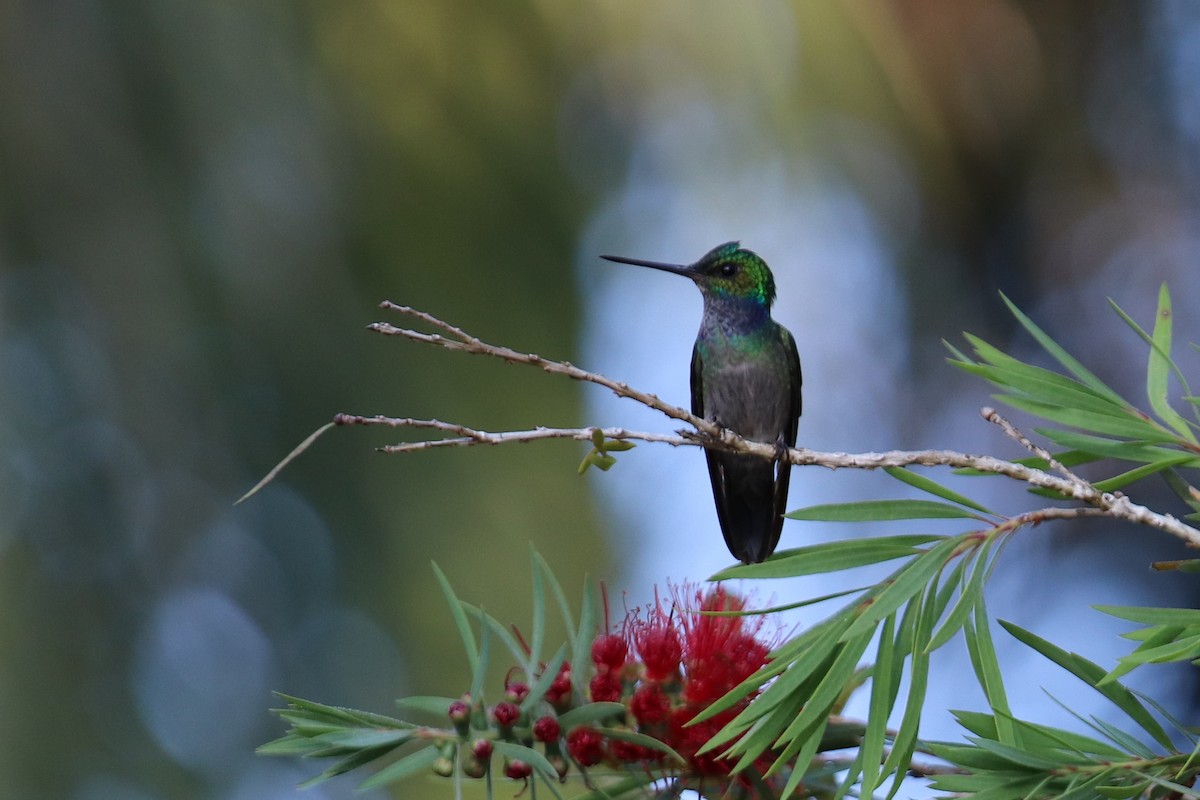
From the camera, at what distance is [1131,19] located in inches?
138

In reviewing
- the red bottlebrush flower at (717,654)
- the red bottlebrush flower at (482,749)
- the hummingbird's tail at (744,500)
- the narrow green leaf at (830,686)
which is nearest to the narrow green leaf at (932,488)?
the narrow green leaf at (830,686)

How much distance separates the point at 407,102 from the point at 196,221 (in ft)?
2.00

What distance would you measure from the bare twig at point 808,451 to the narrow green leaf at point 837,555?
0.06 meters

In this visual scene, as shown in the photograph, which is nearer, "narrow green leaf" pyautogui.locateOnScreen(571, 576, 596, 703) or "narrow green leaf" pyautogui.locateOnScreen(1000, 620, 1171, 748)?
"narrow green leaf" pyautogui.locateOnScreen(1000, 620, 1171, 748)

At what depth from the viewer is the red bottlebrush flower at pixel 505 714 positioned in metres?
0.83

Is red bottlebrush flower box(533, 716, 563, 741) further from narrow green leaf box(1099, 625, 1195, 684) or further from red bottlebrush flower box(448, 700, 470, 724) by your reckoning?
narrow green leaf box(1099, 625, 1195, 684)

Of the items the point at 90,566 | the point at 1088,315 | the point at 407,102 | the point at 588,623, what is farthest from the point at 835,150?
the point at 588,623

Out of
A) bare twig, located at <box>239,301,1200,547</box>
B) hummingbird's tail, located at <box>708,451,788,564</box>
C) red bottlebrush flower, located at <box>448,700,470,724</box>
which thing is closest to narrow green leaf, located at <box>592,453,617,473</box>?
bare twig, located at <box>239,301,1200,547</box>

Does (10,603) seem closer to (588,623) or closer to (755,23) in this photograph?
(588,623)

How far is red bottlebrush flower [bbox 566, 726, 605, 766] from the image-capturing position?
847 millimetres

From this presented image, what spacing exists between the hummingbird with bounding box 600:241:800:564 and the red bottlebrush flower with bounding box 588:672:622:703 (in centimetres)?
162

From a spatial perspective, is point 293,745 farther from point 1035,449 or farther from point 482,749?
point 1035,449

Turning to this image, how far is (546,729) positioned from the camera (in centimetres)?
84

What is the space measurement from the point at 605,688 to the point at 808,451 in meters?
0.27
